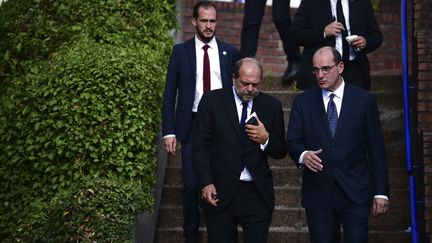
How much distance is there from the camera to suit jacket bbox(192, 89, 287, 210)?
8.28 meters

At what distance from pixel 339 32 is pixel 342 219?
6.30 ft

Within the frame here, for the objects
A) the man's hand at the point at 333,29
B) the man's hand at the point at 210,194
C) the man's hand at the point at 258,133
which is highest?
the man's hand at the point at 333,29

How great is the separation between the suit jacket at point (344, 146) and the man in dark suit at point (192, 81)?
1164 mm

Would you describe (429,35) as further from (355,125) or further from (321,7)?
(355,125)

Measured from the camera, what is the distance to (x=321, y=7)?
9.67 meters

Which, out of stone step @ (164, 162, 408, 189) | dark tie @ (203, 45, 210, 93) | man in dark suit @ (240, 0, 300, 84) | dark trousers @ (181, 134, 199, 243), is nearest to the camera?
dark trousers @ (181, 134, 199, 243)

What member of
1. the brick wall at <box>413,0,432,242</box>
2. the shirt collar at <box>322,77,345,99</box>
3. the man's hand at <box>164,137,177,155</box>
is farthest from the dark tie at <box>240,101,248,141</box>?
the brick wall at <box>413,0,432,242</box>

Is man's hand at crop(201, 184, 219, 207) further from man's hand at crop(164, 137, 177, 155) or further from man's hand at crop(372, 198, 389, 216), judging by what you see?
man's hand at crop(372, 198, 389, 216)

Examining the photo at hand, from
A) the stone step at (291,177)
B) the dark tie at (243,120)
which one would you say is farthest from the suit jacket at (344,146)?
the stone step at (291,177)

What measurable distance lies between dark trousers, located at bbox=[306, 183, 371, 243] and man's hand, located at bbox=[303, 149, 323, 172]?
0.30 meters

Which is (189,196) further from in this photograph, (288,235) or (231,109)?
(231,109)

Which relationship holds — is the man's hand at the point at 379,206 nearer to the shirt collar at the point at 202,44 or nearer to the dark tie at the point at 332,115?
the dark tie at the point at 332,115

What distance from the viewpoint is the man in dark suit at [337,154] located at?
817cm

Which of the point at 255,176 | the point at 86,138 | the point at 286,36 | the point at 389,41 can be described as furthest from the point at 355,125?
the point at 389,41
